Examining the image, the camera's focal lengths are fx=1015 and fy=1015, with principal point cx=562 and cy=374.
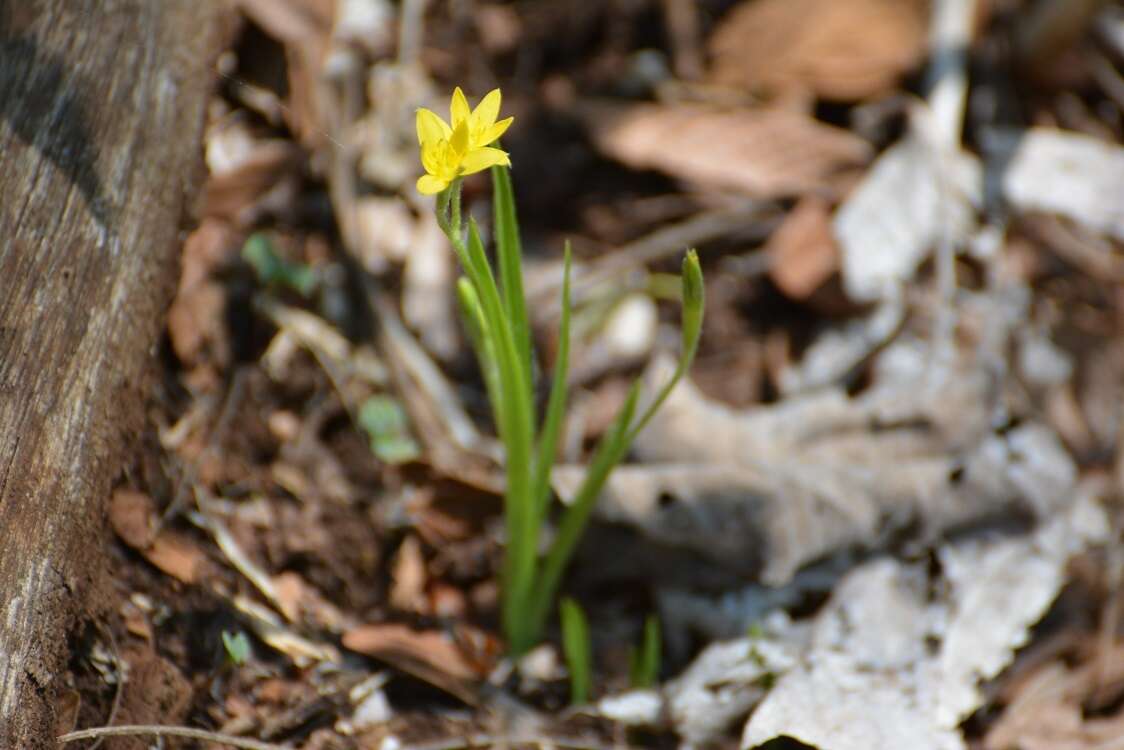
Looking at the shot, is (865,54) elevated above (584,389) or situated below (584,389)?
above

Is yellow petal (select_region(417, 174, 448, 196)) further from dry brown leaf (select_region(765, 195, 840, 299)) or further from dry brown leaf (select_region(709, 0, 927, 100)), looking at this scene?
dry brown leaf (select_region(709, 0, 927, 100))

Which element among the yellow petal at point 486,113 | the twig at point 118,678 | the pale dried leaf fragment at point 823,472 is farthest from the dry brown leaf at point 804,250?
the twig at point 118,678

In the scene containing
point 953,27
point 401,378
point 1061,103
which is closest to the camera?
point 401,378

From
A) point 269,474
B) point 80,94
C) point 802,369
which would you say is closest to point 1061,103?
point 802,369

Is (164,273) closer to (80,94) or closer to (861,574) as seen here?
(80,94)

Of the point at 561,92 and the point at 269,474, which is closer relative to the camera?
the point at 269,474

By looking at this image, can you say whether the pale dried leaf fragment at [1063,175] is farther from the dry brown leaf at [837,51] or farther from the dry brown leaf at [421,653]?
the dry brown leaf at [421,653]
